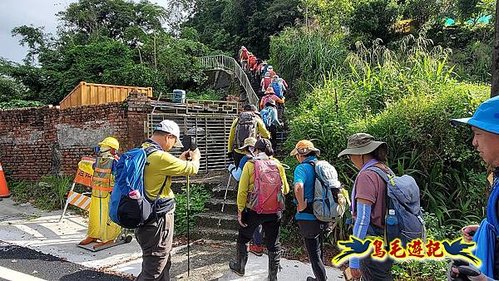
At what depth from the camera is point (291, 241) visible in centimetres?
538

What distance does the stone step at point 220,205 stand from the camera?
6273 mm

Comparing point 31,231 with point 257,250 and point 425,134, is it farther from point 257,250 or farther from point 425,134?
point 425,134

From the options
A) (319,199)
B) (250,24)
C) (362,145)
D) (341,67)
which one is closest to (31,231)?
(319,199)

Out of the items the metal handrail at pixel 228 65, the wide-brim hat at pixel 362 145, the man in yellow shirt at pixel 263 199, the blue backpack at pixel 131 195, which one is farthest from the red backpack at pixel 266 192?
the metal handrail at pixel 228 65

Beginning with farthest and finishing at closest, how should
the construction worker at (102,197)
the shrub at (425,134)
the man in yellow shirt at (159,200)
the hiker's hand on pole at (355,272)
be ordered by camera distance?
the construction worker at (102,197) → the shrub at (425,134) → the man in yellow shirt at (159,200) → the hiker's hand on pole at (355,272)

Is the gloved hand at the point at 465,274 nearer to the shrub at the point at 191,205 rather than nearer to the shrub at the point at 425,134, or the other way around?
the shrub at the point at 425,134

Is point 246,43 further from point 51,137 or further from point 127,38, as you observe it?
point 51,137

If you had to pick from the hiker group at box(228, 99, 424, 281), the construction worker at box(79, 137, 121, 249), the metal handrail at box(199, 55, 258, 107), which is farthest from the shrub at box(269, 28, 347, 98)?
the hiker group at box(228, 99, 424, 281)

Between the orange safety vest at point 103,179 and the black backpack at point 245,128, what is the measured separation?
1.92 meters

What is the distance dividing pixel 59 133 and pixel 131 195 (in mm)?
7138

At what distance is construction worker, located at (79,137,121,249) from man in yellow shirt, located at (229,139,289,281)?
2.43m

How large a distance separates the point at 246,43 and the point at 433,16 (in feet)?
48.6

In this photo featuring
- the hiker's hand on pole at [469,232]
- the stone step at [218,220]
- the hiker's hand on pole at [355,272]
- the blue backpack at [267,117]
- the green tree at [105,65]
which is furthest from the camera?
the green tree at [105,65]

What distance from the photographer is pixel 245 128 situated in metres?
5.45
